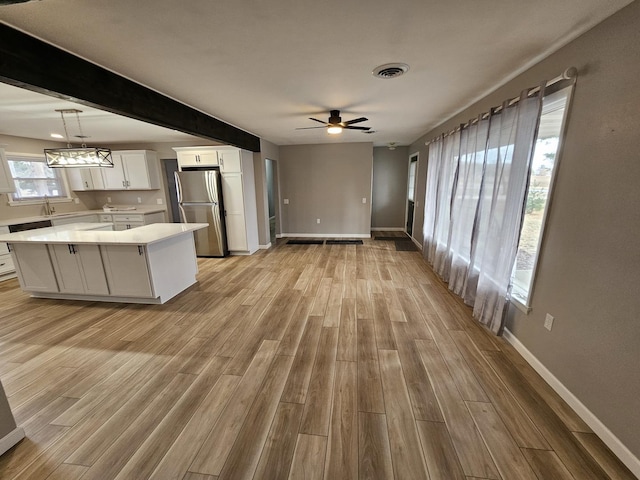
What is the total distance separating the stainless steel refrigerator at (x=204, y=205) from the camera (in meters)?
4.98

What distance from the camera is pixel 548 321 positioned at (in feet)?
6.48

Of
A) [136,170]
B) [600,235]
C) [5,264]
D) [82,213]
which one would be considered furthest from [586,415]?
[82,213]

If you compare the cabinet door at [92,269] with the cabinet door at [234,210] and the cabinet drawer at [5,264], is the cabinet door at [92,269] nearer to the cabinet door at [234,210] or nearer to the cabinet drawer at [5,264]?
the cabinet drawer at [5,264]

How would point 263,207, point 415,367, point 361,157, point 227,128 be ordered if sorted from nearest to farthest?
1. point 415,367
2. point 227,128
3. point 263,207
4. point 361,157

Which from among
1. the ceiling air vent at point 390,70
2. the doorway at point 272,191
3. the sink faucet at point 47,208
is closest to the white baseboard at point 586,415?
the ceiling air vent at point 390,70

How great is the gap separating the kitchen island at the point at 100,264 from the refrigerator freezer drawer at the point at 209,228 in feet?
5.14

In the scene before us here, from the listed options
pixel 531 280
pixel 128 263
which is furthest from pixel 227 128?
pixel 531 280

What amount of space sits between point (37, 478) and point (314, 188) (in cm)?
622

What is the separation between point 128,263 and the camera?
10.4ft

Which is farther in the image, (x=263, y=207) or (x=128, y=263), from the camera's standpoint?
(x=263, y=207)

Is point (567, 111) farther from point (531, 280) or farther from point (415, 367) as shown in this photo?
point (415, 367)

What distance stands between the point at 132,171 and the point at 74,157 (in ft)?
8.40

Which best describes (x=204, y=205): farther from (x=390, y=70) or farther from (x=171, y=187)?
(x=390, y=70)

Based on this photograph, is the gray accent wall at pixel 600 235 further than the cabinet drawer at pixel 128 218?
No
